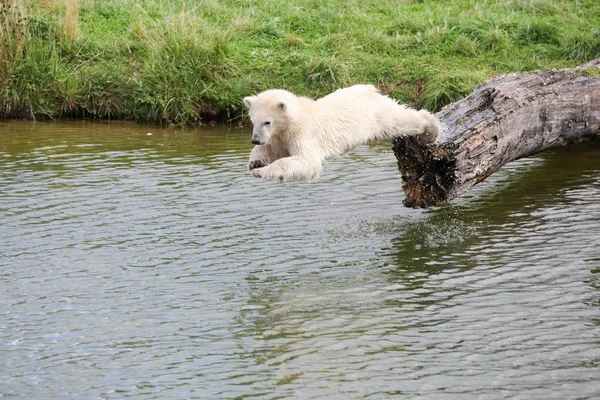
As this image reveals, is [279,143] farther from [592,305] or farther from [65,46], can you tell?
[65,46]

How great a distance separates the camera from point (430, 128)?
8.94 meters

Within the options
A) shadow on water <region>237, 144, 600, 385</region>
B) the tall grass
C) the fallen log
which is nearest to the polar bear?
the fallen log

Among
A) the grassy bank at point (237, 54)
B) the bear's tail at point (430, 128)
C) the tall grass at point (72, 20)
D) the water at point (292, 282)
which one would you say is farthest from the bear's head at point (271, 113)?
the tall grass at point (72, 20)

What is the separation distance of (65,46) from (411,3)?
6278 millimetres

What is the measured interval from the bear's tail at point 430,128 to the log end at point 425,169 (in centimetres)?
5

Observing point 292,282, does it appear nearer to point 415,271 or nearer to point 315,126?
point 415,271

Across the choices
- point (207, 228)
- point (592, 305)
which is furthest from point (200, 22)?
point (592, 305)

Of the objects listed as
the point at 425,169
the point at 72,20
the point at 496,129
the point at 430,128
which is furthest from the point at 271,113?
the point at 72,20

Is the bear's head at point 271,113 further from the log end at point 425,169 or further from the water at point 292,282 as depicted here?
the log end at point 425,169

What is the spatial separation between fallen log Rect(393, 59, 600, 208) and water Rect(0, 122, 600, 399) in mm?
468

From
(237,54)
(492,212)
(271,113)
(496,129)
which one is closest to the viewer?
(271,113)

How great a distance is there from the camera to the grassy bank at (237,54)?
14469 mm

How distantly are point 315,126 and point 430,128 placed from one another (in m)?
1.26

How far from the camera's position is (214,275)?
817cm
